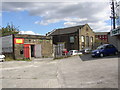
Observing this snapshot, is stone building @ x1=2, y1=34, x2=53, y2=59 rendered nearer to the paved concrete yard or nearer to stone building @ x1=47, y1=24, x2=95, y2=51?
the paved concrete yard

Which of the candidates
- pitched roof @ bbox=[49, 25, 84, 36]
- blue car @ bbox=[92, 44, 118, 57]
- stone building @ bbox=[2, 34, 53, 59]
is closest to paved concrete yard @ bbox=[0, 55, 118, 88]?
blue car @ bbox=[92, 44, 118, 57]

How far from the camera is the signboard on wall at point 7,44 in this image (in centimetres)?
2741

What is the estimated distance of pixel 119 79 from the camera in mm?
7930

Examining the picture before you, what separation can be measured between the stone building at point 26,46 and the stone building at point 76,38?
15.5 m

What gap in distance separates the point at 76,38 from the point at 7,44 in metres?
23.7

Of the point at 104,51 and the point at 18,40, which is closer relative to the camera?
the point at 104,51

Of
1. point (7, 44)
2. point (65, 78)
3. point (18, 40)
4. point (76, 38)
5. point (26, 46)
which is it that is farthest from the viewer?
point (76, 38)

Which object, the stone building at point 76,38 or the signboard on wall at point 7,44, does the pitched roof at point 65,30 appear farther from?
the signboard on wall at point 7,44

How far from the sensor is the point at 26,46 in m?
28.6

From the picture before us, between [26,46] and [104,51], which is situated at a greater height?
[26,46]

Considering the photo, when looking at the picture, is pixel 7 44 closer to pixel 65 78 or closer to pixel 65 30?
pixel 65 78

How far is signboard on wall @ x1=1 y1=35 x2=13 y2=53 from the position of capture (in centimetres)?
2741

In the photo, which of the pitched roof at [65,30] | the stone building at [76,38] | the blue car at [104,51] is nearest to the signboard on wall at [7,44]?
the blue car at [104,51]

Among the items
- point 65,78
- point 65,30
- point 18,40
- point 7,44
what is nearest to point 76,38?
point 65,30
